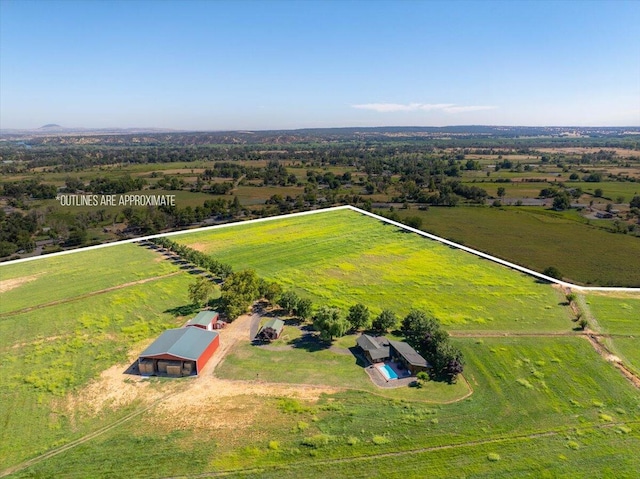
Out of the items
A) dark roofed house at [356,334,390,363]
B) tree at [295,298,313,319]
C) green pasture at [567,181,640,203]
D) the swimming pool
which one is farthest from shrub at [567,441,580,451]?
green pasture at [567,181,640,203]

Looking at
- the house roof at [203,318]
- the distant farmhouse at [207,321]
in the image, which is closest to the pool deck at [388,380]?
the distant farmhouse at [207,321]

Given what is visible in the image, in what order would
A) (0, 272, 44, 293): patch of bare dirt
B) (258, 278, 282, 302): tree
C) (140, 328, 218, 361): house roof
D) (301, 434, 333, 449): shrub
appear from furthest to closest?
(0, 272, 44, 293): patch of bare dirt → (258, 278, 282, 302): tree → (140, 328, 218, 361): house roof → (301, 434, 333, 449): shrub

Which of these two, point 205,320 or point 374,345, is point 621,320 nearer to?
point 374,345

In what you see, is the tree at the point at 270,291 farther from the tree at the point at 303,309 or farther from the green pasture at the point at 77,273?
the green pasture at the point at 77,273

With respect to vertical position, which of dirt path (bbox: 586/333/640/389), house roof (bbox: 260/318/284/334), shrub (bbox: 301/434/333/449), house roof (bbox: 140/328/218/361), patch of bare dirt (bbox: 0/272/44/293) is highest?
house roof (bbox: 140/328/218/361)

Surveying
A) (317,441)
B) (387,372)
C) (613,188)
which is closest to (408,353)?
(387,372)

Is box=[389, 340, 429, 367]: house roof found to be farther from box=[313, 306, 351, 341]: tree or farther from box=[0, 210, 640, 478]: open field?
box=[313, 306, 351, 341]: tree
